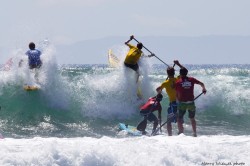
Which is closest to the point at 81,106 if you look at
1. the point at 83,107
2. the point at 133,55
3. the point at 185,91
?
the point at 83,107

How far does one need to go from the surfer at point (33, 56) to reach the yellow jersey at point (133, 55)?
2600 millimetres

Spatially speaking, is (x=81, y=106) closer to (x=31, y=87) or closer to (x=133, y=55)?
(x=31, y=87)

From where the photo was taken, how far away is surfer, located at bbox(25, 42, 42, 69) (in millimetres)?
14977

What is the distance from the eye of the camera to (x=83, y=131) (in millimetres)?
13281

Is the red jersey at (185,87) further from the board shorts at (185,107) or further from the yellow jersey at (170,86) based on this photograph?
the yellow jersey at (170,86)

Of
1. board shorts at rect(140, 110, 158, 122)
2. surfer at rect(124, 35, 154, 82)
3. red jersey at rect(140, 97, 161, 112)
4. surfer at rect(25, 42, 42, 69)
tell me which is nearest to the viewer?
red jersey at rect(140, 97, 161, 112)

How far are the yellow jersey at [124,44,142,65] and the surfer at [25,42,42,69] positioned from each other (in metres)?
2.60

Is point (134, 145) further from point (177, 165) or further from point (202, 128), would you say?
point (202, 128)

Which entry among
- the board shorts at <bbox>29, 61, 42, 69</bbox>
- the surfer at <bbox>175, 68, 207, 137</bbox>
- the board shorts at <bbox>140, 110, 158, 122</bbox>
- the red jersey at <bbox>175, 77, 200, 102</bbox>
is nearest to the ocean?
the board shorts at <bbox>29, 61, 42, 69</bbox>

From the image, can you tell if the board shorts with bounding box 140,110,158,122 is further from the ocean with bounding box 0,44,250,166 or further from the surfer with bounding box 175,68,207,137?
the surfer with bounding box 175,68,207,137

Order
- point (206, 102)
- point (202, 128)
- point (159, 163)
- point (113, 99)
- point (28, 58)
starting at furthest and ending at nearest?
point (206, 102)
point (113, 99)
point (28, 58)
point (202, 128)
point (159, 163)

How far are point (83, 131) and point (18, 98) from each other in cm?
318

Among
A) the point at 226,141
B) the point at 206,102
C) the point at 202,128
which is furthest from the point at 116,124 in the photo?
the point at 226,141

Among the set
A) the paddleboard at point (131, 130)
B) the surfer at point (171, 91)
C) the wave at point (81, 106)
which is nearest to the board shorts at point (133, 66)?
the wave at point (81, 106)
